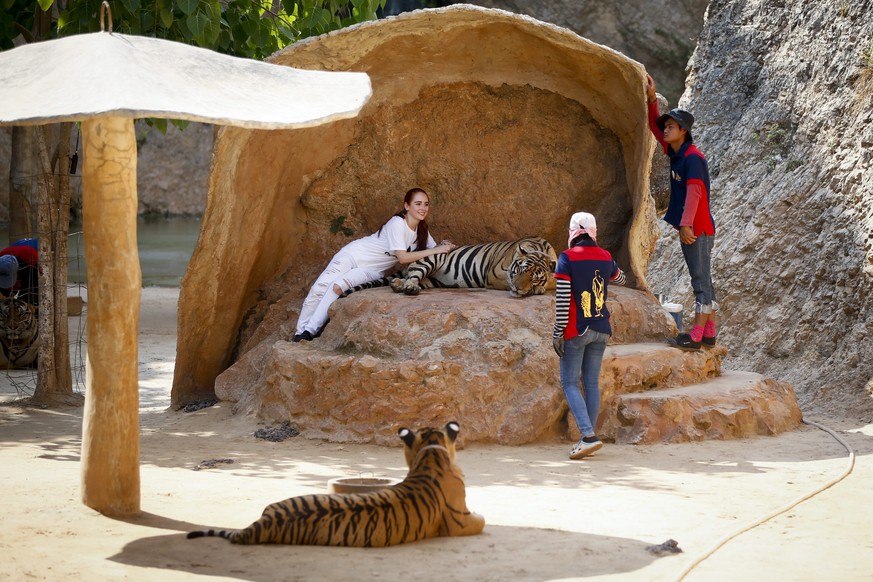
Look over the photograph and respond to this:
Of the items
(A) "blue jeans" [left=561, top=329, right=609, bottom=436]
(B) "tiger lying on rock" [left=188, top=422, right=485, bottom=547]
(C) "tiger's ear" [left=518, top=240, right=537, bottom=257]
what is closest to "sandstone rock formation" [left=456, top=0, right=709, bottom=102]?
(C) "tiger's ear" [left=518, top=240, right=537, bottom=257]

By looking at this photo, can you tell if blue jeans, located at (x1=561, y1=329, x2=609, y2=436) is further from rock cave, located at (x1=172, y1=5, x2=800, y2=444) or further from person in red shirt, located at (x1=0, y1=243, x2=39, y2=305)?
person in red shirt, located at (x1=0, y1=243, x2=39, y2=305)

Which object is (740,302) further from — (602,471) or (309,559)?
(309,559)

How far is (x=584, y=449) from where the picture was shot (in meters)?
7.13

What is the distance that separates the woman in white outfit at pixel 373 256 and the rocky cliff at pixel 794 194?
13.4 feet

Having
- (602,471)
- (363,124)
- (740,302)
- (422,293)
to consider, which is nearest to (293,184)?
(363,124)

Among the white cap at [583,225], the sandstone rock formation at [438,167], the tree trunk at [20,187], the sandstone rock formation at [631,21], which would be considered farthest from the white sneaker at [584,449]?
the sandstone rock formation at [631,21]

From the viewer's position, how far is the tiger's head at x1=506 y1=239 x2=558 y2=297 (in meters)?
8.55

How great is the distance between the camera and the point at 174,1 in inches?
329

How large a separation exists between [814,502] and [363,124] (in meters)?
5.60

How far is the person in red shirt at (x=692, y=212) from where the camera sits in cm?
810

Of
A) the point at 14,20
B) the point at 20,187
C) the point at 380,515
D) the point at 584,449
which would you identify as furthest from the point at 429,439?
the point at 20,187

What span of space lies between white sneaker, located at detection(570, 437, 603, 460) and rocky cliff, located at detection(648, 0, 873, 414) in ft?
11.6

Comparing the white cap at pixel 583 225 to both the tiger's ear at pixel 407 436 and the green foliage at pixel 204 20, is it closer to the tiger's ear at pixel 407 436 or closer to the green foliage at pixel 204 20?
the tiger's ear at pixel 407 436

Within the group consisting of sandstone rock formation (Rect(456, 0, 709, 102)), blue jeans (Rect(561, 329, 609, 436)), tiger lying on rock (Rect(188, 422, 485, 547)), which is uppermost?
sandstone rock formation (Rect(456, 0, 709, 102))
